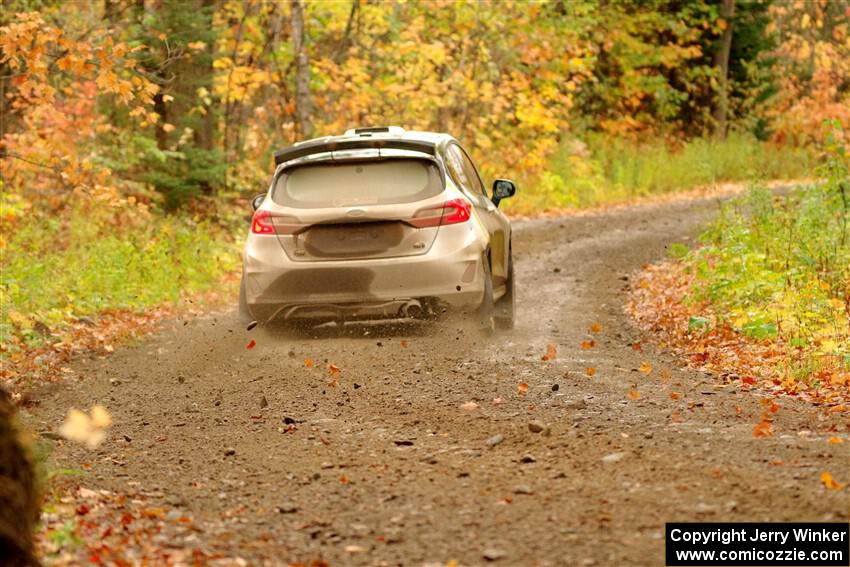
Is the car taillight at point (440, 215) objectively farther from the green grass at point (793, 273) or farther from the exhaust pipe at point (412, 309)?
the green grass at point (793, 273)

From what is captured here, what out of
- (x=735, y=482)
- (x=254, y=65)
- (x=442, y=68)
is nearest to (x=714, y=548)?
(x=735, y=482)

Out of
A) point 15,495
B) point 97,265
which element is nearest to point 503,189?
→ point 97,265

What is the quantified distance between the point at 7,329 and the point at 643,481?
7.58m

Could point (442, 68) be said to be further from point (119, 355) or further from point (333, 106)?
point (119, 355)

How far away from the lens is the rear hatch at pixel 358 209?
1021 cm

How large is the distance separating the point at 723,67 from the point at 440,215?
2737cm

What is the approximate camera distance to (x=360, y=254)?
10250 millimetres

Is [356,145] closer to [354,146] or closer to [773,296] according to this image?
[354,146]

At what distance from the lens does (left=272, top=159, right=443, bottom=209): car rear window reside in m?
10.3

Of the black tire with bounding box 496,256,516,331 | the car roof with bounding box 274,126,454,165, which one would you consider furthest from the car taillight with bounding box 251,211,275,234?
the black tire with bounding box 496,256,516,331

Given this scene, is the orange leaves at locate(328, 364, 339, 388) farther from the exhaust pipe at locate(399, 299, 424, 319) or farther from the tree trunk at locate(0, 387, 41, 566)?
the tree trunk at locate(0, 387, 41, 566)

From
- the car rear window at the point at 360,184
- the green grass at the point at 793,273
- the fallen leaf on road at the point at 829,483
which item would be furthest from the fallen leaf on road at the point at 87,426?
the green grass at the point at 793,273
